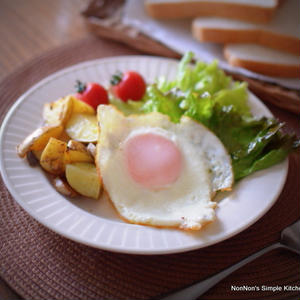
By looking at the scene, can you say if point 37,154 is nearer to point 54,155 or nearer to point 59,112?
point 54,155

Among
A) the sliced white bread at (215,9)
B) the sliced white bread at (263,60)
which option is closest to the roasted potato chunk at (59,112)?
the sliced white bread at (263,60)

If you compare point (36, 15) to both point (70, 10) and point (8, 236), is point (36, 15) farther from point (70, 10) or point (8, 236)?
point (8, 236)

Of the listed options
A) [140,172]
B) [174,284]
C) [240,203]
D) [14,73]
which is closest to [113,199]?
[140,172]

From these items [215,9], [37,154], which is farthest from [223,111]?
[215,9]

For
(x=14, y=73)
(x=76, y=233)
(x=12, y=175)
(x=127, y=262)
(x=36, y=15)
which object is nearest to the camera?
(x=76, y=233)

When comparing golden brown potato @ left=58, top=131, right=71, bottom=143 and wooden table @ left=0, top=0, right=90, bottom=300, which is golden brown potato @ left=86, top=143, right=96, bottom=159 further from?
wooden table @ left=0, top=0, right=90, bottom=300

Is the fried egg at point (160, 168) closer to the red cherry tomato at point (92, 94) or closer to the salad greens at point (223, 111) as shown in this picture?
the salad greens at point (223, 111)
